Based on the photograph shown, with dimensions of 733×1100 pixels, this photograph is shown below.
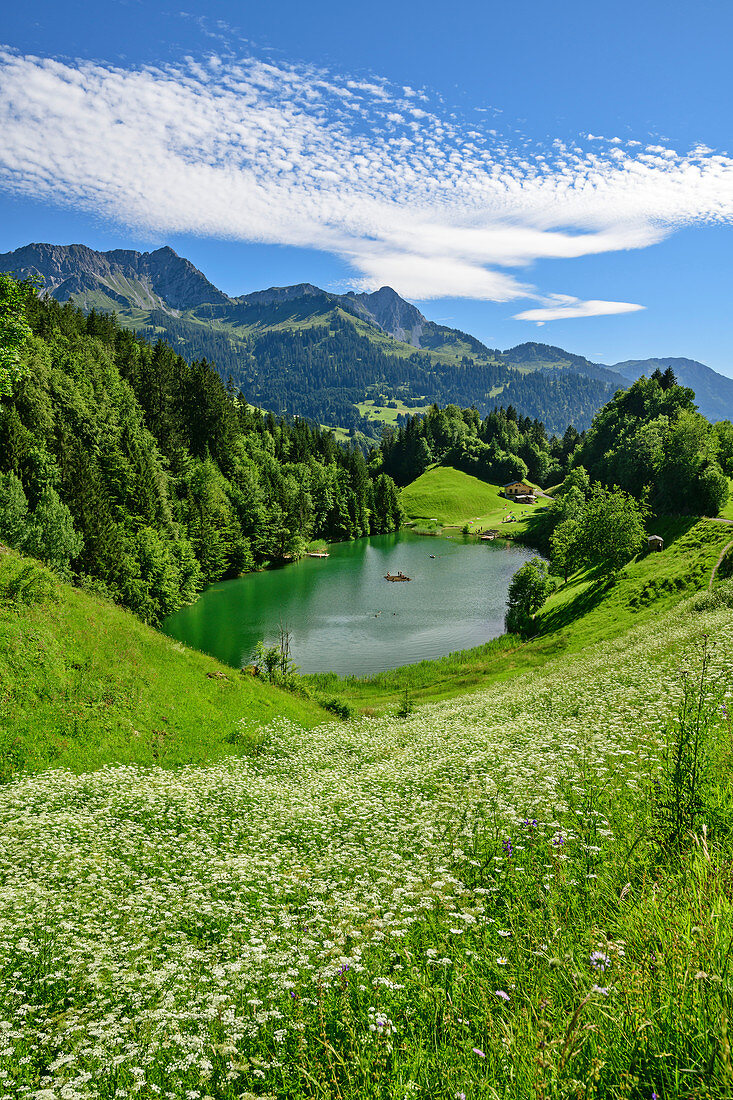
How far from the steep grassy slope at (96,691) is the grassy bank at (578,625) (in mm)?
16667

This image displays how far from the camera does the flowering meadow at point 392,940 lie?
10.3ft

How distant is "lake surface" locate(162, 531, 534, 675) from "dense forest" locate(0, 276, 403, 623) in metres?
6.68

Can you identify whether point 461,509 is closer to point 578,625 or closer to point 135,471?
point 135,471

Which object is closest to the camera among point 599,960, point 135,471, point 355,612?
point 599,960

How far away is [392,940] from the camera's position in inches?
208

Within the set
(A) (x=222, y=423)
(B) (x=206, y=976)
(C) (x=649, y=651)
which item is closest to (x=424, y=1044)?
(B) (x=206, y=976)

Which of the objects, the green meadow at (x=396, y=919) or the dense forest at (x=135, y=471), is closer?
the green meadow at (x=396, y=919)

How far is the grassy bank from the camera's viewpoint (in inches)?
1777

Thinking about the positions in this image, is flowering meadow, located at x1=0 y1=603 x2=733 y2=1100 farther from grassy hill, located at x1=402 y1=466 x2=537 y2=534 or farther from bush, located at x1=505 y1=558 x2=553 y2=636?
grassy hill, located at x1=402 y1=466 x2=537 y2=534

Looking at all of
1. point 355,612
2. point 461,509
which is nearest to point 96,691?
point 355,612

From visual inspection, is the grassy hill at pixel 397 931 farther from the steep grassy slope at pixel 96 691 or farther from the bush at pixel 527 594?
the bush at pixel 527 594

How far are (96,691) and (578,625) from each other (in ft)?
153

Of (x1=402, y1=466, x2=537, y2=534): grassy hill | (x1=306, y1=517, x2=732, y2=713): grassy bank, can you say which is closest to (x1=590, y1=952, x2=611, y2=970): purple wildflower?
(x1=306, y1=517, x2=732, y2=713): grassy bank

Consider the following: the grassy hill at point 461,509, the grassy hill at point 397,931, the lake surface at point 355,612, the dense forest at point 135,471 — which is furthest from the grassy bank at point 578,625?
the grassy hill at point 461,509
